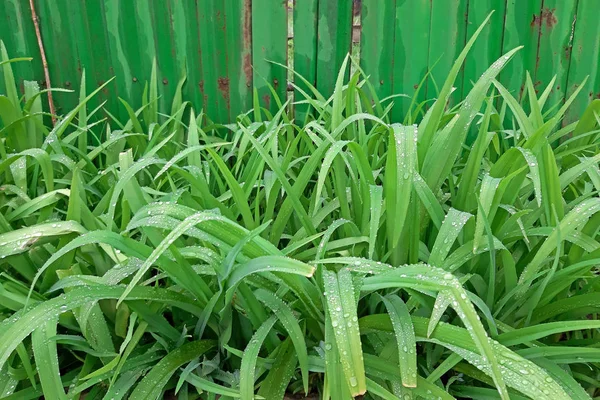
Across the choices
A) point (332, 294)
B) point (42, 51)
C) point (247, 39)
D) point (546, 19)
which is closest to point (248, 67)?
point (247, 39)

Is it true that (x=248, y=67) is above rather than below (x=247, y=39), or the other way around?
below

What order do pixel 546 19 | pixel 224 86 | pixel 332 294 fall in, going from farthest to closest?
1. pixel 224 86
2. pixel 546 19
3. pixel 332 294

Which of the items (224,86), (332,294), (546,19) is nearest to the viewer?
(332,294)

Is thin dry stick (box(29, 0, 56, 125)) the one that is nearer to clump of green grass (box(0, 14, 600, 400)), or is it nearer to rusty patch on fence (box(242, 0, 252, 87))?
rusty patch on fence (box(242, 0, 252, 87))

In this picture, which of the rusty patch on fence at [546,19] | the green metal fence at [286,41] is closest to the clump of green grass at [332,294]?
the green metal fence at [286,41]

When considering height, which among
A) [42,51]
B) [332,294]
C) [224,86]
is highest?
[42,51]

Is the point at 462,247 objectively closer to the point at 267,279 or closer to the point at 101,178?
the point at 267,279

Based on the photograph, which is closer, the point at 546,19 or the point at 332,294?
the point at 332,294

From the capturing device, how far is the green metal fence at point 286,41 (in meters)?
2.22

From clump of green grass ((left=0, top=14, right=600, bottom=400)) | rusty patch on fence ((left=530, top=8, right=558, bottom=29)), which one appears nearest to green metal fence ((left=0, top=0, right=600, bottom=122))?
rusty patch on fence ((left=530, top=8, right=558, bottom=29))

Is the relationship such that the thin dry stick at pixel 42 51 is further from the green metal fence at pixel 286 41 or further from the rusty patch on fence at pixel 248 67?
the rusty patch on fence at pixel 248 67

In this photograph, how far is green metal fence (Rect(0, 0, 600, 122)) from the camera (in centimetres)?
222

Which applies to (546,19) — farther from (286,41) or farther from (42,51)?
(42,51)

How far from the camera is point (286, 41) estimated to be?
2291mm
